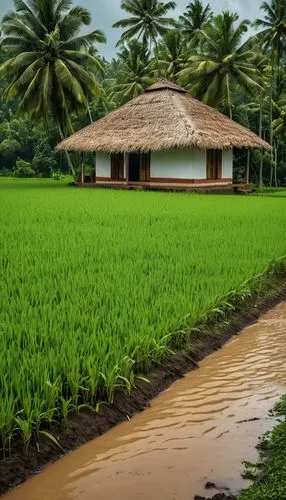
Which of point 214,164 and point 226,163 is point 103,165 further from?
point 226,163

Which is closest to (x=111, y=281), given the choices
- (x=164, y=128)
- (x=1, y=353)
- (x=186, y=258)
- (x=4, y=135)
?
(x=186, y=258)

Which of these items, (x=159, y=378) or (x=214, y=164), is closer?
(x=159, y=378)

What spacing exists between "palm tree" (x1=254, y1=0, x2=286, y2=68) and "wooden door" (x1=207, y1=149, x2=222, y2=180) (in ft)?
19.8

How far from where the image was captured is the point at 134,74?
98.8 ft

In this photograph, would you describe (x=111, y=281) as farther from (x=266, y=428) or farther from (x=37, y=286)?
(x=266, y=428)

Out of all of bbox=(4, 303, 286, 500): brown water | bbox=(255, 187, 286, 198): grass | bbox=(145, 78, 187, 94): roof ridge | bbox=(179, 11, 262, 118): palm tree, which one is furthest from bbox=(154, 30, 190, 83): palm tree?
bbox=(4, 303, 286, 500): brown water

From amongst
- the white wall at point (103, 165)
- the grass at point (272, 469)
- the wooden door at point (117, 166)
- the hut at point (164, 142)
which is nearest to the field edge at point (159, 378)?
the grass at point (272, 469)

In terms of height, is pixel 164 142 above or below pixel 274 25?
below

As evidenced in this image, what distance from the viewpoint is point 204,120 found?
70.4 feet

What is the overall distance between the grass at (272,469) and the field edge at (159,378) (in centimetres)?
84

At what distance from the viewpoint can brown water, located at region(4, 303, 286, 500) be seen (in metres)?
2.71

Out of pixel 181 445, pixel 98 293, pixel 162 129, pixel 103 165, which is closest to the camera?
pixel 181 445

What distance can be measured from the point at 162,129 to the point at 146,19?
10.7 meters

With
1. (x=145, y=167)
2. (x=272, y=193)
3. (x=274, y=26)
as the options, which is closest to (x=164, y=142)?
(x=145, y=167)
